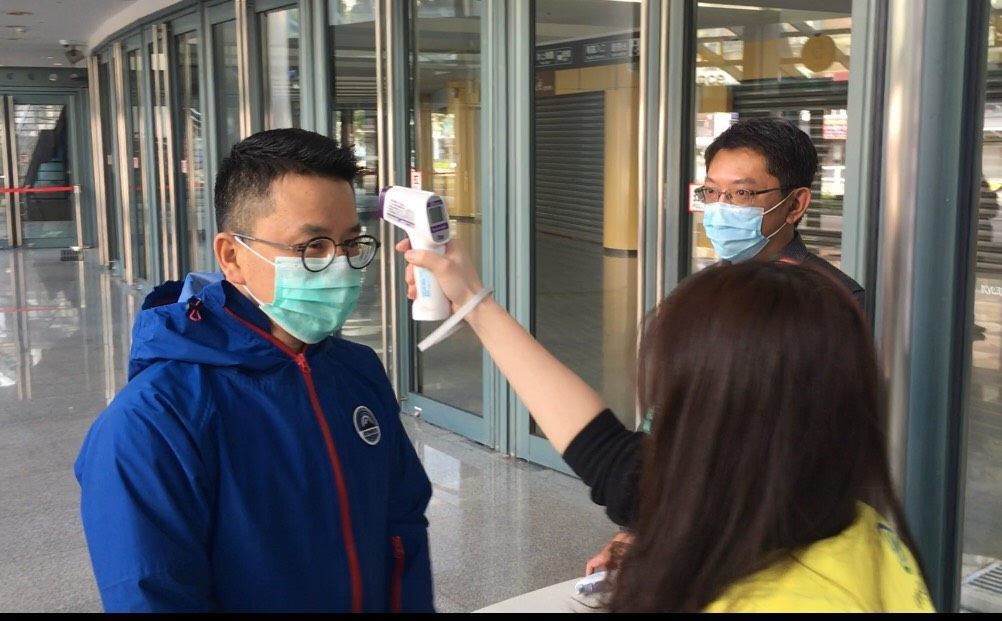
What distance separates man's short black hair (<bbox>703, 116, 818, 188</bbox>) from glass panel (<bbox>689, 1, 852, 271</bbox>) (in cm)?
103

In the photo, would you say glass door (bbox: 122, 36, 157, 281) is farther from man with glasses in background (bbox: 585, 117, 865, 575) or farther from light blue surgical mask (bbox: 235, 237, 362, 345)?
light blue surgical mask (bbox: 235, 237, 362, 345)

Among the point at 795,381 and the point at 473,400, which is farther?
the point at 473,400

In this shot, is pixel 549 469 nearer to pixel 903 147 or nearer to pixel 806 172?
pixel 806 172

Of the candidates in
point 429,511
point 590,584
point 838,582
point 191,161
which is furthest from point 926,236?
point 191,161

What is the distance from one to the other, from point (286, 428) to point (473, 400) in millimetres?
4254

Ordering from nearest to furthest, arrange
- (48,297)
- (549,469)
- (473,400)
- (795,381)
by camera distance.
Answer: (795,381) < (549,469) < (473,400) < (48,297)

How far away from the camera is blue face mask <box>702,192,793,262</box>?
2676mm

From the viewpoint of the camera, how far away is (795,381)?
1044 mm

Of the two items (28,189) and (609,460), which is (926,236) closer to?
(609,460)

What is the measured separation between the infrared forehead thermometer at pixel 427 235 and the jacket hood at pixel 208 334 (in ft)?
1.11

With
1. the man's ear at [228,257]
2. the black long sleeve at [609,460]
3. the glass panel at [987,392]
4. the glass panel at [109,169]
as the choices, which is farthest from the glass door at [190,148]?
the black long sleeve at [609,460]

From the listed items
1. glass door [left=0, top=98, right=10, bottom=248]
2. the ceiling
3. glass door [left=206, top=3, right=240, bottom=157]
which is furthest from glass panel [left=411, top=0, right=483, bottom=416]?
glass door [left=0, top=98, right=10, bottom=248]

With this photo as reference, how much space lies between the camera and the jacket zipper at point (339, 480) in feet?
5.59
